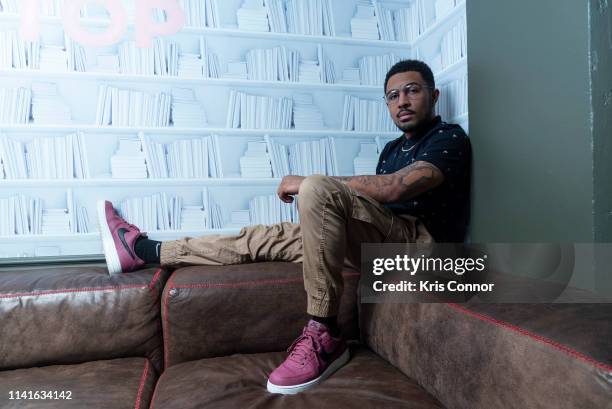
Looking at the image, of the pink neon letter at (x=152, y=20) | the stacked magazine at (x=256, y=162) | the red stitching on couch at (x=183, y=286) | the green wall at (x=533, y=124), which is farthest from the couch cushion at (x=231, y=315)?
the pink neon letter at (x=152, y=20)

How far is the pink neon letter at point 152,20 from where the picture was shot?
2.17m

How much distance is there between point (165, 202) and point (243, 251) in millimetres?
708

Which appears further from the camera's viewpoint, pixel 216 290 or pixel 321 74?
pixel 321 74

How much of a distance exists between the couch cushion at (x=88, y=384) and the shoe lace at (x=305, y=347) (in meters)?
0.41

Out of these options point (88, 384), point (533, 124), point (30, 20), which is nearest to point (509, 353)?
point (533, 124)

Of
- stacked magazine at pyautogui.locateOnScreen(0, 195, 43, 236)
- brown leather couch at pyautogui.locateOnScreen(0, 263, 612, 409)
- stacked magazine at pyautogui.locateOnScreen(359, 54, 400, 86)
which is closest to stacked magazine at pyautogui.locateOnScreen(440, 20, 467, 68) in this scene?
stacked magazine at pyautogui.locateOnScreen(359, 54, 400, 86)

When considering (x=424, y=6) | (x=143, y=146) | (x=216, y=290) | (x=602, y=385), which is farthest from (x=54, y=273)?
(x=424, y=6)

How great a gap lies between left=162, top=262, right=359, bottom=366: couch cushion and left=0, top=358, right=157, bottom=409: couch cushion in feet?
0.48

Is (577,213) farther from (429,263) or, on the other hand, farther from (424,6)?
(424,6)

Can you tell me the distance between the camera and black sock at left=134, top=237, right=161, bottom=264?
178 centimetres

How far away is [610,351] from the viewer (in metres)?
0.65

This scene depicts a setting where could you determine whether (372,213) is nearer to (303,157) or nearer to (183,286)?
(183,286)

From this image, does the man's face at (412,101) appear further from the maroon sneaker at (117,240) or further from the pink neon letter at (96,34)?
the pink neon letter at (96,34)

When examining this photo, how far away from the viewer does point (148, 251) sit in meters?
1.78
